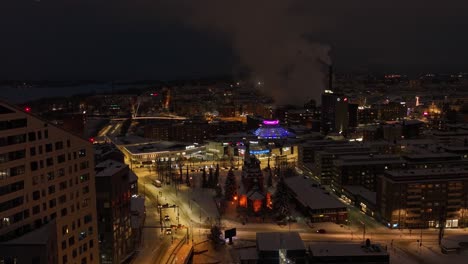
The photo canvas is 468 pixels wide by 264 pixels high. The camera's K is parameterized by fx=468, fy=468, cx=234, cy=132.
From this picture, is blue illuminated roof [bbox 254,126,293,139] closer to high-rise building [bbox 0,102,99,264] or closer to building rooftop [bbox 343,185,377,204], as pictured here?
building rooftop [bbox 343,185,377,204]

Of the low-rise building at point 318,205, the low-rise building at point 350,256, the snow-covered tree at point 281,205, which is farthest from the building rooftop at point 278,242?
the low-rise building at point 318,205

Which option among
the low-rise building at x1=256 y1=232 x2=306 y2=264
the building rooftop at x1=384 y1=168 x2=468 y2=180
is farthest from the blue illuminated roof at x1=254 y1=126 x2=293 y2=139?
the low-rise building at x1=256 y1=232 x2=306 y2=264

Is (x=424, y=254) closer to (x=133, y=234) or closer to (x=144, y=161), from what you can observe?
(x=133, y=234)

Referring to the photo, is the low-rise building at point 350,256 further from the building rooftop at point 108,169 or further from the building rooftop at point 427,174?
the building rooftop at point 108,169

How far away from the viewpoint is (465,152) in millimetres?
34281

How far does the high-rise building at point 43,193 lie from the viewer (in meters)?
8.96

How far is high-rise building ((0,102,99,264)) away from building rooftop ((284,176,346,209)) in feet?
48.1

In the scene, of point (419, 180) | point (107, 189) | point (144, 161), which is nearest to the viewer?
point (107, 189)

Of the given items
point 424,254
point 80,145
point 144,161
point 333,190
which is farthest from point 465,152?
point 80,145

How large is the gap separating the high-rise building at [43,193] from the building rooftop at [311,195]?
14673mm

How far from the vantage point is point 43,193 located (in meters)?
9.85

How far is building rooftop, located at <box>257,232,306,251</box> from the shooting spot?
1739 centimetres

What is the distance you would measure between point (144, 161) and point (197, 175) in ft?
21.6

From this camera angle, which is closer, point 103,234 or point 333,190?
point 103,234
